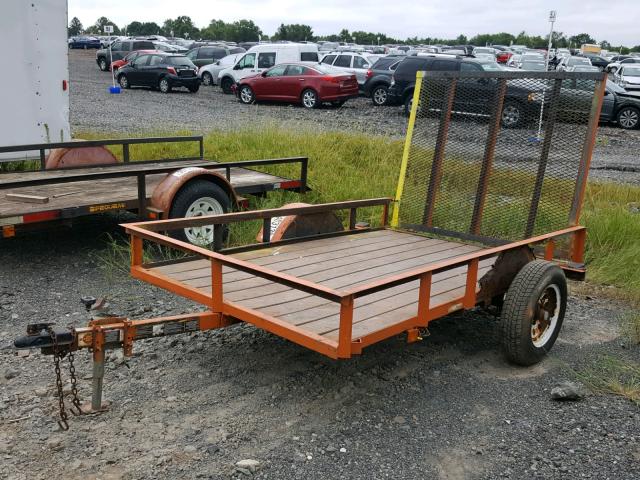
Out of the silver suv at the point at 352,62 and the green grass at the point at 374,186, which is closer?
the green grass at the point at 374,186

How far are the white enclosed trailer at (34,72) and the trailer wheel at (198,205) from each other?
12.2ft

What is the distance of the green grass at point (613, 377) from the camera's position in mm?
4516

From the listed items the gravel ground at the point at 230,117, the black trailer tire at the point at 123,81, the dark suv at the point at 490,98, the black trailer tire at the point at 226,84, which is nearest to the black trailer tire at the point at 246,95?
the gravel ground at the point at 230,117

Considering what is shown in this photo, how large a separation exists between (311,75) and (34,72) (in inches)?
559

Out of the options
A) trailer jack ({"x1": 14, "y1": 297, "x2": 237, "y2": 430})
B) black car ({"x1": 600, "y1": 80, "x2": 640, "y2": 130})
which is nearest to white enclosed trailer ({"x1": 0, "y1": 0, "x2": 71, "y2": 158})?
trailer jack ({"x1": 14, "y1": 297, "x2": 237, "y2": 430})

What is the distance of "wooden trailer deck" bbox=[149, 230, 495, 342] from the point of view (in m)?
4.17

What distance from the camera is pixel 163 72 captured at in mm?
26656

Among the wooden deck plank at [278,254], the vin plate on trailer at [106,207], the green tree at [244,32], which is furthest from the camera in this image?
the green tree at [244,32]

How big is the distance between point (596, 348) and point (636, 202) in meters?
4.56

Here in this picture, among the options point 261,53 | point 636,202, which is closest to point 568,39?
point 261,53

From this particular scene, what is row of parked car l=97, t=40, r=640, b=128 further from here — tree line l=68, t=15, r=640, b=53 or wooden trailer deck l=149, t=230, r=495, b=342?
tree line l=68, t=15, r=640, b=53

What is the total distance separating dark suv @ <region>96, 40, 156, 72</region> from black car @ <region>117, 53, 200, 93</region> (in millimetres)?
10139

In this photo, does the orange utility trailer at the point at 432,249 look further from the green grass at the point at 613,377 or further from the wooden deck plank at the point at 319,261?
the green grass at the point at 613,377

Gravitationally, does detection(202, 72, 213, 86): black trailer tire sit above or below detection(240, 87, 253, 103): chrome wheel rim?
below
